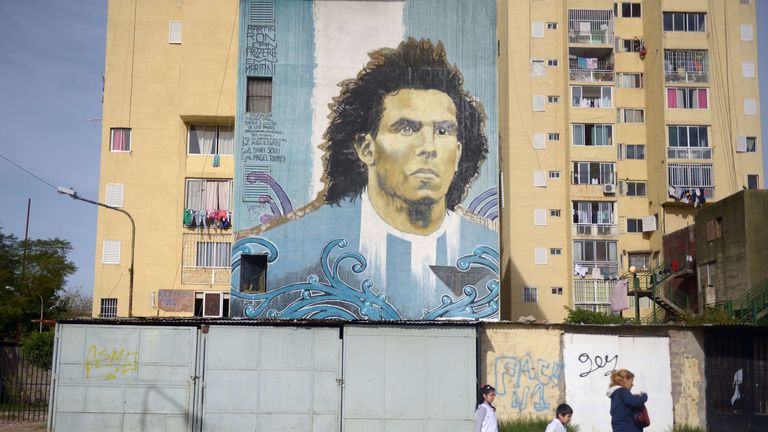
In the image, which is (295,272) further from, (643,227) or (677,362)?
(643,227)

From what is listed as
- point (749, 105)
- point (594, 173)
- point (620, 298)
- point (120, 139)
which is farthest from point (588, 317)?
point (120, 139)

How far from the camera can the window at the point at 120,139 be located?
1751 inches

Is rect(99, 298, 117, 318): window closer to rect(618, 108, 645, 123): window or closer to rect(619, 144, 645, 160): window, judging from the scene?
rect(619, 144, 645, 160): window

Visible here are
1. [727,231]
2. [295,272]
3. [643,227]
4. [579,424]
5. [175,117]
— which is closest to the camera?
[579,424]

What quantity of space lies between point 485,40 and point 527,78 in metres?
23.7

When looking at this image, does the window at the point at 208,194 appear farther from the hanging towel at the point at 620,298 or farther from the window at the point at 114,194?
the hanging towel at the point at 620,298

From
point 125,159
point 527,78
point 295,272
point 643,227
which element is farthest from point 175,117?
point 643,227

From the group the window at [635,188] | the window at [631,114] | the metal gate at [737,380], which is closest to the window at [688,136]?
the window at [631,114]

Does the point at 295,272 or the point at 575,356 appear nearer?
the point at 575,356

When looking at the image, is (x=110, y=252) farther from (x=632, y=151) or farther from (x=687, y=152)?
(x=687, y=152)

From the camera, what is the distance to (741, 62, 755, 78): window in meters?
56.1

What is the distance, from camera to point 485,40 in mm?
36438

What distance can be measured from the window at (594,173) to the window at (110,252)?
101 ft

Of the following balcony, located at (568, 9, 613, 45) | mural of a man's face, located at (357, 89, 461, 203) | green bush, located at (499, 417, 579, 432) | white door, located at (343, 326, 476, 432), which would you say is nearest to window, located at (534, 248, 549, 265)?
balcony, located at (568, 9, 613, 45)
